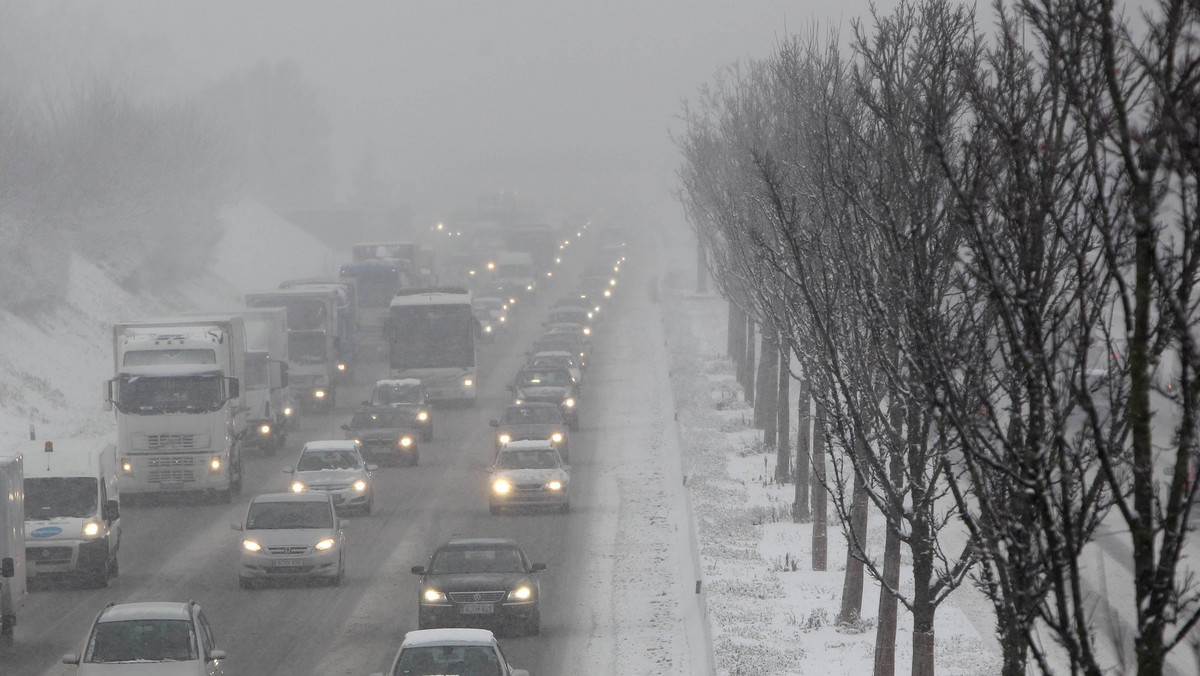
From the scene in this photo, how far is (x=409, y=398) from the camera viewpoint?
42688mm

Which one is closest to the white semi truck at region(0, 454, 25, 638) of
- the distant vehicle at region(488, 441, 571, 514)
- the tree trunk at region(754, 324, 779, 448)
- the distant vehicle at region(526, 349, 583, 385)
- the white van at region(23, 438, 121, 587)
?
the white van at region(23, 438, 121, 587)

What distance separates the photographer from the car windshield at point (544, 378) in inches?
1804

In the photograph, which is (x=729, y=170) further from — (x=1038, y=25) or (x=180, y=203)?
(x=180, y=203)

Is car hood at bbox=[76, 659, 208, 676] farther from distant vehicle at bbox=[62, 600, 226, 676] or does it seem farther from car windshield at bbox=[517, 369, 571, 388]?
car windshield at bbox=[517, 369, 571, 388]

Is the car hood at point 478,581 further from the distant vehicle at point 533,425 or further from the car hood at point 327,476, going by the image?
the distant vehicle at point 533,425

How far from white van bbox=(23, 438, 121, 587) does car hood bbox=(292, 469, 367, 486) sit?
18.6 feet

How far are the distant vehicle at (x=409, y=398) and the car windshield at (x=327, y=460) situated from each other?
1025 cm

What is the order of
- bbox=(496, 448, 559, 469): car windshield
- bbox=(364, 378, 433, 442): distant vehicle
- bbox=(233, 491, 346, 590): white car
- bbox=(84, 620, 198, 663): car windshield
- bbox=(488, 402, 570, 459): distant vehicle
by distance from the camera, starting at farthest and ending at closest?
1. bbox=(364, 378, 433, 442): distant vehicle
2. bbox=(488, 402, 570, 459): distant vehicle
3. bbox=(496, 448, 559, 469): car windshield
4. bbox=(233, 491, 346, 590): white car
5. bbox=(84, 620, 198, 663): car windshield

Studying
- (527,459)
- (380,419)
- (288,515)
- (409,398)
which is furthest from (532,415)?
(288,515)

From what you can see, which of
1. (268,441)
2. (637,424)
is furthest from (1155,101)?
(637,424)

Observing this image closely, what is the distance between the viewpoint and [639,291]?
10094 cm

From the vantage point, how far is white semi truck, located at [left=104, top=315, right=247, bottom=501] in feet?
106

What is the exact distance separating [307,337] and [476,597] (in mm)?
29308

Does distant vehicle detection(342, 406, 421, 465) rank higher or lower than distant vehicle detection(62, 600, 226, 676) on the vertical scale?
lower
